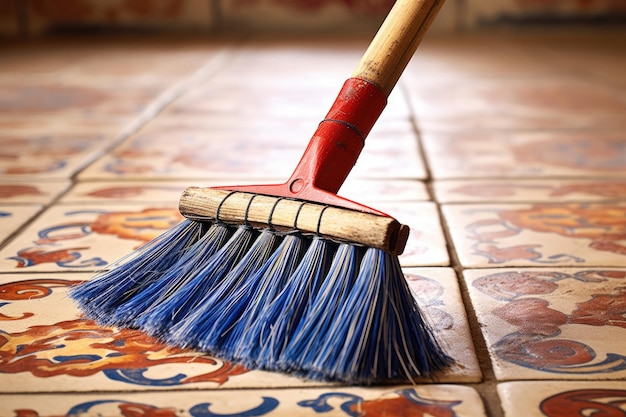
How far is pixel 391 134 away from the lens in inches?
83.3

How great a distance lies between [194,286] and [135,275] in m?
0.08

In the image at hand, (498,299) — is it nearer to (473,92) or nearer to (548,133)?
(548,133)

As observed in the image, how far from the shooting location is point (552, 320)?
3.08ft

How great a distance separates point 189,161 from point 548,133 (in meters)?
0.90

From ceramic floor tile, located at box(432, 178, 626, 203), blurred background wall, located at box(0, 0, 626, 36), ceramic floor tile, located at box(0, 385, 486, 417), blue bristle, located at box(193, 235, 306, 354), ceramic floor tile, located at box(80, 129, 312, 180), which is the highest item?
blurred background wall, located at box(0, 0, 626, 36)

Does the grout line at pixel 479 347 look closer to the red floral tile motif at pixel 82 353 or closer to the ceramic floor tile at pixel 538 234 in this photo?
the ceramic floor tile at pixel 538 234

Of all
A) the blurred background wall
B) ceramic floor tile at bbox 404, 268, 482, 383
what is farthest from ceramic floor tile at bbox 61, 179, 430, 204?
the blurred background wall

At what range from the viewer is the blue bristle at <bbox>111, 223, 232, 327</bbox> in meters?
0.91

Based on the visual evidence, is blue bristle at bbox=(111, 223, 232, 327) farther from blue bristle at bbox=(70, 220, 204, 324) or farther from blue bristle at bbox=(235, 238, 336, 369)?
blue bristle at bbox=(235, 238, 336, 369)

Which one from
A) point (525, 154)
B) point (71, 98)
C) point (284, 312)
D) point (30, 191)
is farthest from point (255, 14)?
point (284, 312)

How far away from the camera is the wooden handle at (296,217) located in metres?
0.81

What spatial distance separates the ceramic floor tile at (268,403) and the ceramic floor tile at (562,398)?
0.03 metres

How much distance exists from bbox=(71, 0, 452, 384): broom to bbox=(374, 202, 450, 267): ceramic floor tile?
0.27 m

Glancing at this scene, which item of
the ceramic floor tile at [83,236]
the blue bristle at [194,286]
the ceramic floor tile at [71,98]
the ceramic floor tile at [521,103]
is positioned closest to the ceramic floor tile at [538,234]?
the blue bristle at [194,286]
